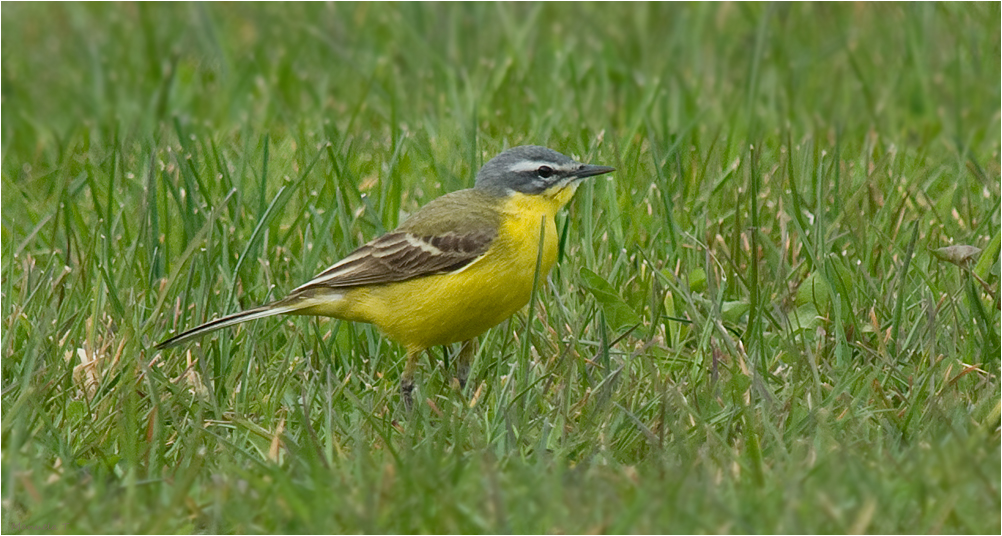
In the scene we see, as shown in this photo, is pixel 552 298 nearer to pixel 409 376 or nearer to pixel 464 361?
pixel 464 361

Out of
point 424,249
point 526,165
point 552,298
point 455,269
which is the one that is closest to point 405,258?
point 424,249

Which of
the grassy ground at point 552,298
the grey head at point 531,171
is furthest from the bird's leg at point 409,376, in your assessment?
the grey head at point 531,171

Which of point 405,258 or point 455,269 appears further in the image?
point 405,258

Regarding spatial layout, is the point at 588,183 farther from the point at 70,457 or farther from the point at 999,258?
the point at 70,457

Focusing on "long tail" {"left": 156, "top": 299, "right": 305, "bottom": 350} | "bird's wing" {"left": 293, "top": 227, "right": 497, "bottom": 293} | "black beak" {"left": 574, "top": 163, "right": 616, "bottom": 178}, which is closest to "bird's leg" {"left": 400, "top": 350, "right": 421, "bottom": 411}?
"bird's wing" {"left": 293, "top": 227, "right": 497, "bottom": 293}

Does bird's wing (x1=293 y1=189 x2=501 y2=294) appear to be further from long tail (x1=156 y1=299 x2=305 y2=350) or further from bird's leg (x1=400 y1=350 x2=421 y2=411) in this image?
bird's leg (x1=400 y1=350 x2=421 y2=411)

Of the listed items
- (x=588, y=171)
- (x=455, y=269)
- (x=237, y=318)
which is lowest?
(x=237, y=318)

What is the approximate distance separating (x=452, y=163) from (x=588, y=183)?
43.5 inches

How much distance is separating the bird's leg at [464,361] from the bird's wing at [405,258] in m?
0.42

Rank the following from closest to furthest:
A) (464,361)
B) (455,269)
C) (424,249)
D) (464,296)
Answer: (464,296) → (455,269) → (424,249) → (464,361)

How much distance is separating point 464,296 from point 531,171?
737mm

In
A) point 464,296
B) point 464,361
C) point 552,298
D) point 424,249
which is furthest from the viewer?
point 552,298

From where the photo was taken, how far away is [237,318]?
212 inches

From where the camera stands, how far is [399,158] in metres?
7.74
